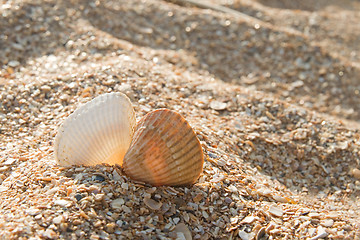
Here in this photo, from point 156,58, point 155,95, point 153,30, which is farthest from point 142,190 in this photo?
point 153,30

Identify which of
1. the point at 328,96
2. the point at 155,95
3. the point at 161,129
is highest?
the point at 161,129

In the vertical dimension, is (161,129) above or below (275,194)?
above

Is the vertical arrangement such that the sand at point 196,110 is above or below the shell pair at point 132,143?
below

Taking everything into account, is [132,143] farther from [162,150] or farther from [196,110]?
[196,110]

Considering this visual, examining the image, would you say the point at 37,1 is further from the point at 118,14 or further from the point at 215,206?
the point at 215,206

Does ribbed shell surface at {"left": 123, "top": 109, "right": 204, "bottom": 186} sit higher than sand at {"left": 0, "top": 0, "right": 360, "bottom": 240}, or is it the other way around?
ribbed shell surface at {"left": 123, "top": 109, "right": 204, "bottom": 186}
